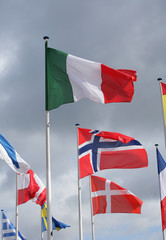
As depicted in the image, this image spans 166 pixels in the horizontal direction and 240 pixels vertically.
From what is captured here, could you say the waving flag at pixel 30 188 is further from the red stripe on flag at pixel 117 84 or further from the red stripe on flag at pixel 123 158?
the red stripe on flag at pixel 117 84

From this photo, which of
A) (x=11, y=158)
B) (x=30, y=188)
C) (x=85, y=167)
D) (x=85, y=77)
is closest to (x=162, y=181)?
(x=85, y=167)

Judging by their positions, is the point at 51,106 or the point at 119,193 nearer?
the point at 51,106

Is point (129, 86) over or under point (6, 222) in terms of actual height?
over

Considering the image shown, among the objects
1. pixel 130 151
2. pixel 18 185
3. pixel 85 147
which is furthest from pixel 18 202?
pixel 130 151

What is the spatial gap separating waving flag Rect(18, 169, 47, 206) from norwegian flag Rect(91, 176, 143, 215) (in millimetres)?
4057

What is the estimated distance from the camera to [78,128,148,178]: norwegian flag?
27656 millimetres

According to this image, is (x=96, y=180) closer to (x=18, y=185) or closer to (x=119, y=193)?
(x=119, y=193)

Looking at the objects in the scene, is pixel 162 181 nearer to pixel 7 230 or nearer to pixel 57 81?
pixel 57 81

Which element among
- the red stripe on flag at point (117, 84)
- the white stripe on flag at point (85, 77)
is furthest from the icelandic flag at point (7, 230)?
the red stripe on flag at point (117, 84)

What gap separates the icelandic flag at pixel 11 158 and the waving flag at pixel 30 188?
296 inches

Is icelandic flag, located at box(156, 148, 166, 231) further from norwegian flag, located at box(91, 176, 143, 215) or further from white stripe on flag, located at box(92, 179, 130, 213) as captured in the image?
white stripe on flag, located at box(92, 179, 130, 213)

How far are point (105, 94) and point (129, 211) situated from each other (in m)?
14.0

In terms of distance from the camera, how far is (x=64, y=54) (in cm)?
1945

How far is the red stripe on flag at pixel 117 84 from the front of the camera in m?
19.0
